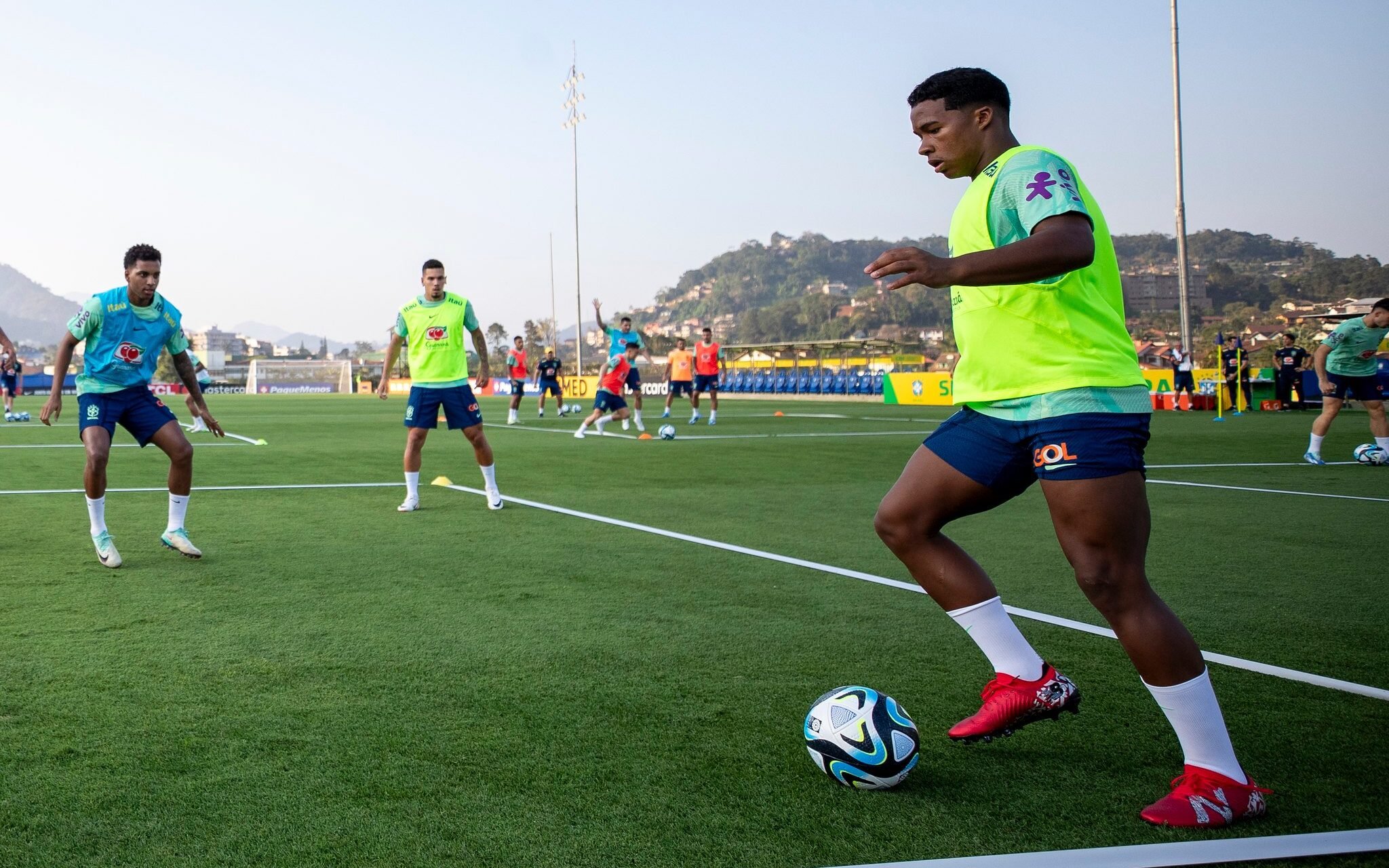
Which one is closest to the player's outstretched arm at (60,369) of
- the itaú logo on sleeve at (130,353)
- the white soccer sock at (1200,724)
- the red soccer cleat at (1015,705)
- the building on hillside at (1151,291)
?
the itaú logo on sleeve at (130,353)

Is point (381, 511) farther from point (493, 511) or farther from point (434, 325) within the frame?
point (434, 325)

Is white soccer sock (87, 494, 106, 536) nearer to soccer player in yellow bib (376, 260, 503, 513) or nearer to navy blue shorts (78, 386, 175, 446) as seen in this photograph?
navy blue shorts (78, 386, 175, 446)

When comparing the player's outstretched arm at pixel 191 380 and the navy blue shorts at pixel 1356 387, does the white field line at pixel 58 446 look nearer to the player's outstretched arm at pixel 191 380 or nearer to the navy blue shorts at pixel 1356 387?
the player's outstretched arm at pixel 191 380

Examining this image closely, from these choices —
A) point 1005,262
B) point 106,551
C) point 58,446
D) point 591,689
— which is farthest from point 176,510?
point 58,446

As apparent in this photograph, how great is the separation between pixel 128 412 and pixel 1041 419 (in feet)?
19.8

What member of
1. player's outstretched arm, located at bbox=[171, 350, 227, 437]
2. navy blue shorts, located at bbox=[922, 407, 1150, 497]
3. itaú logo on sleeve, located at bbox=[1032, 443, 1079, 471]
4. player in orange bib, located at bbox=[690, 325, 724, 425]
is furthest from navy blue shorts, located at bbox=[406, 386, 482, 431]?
player in orange bib, located at bbox=[690, 325, 724, 425]

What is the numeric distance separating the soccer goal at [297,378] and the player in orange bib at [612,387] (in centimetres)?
6100

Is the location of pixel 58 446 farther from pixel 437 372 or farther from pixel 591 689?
pixel 591 689

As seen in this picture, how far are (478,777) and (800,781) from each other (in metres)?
0.88

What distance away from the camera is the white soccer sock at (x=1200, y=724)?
9.61 feet

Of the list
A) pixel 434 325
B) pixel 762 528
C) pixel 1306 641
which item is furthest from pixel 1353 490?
pixel 434 325

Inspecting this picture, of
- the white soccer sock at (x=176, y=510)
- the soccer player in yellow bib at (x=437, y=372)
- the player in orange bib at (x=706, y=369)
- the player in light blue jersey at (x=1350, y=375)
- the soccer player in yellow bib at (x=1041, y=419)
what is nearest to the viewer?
the soccer player in yellow bib at (x=1041, y=419)

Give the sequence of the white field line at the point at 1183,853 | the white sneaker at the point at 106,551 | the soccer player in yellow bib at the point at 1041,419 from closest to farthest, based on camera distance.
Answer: the white field line at the point at 1183,853, the soccer player in yellow bib at the point at 1041,419, the white sneaker at the point at 106,551

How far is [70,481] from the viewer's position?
11781 mm
